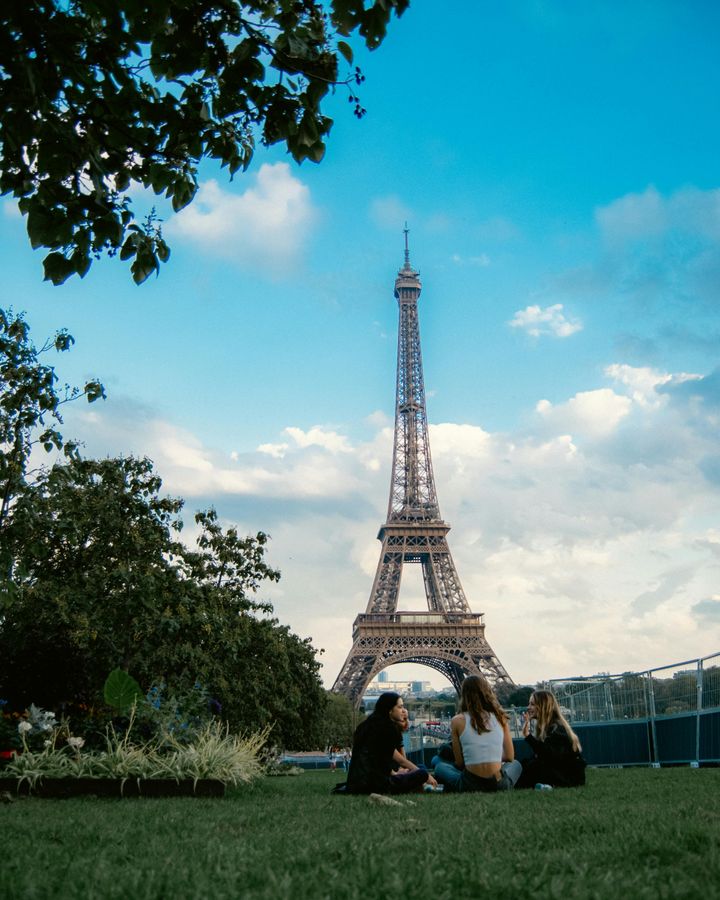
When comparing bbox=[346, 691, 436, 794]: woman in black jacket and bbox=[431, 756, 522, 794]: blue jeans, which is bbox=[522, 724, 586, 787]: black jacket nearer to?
bbox=[431, 756, 522, 794]: blue jeans

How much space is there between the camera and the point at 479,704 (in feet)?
30.8

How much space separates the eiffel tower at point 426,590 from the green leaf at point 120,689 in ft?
164

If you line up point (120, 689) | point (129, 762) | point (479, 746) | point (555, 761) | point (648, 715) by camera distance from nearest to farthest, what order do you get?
point (129, 762), point (479, 746), point (555, 761), point (120, 689), point (648, 715)

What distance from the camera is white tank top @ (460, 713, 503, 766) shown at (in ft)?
30.2

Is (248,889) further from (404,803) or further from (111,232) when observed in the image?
(404,803)

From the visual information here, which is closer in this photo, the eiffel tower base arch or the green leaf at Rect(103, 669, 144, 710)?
the green leaf at Rect(103, 669, 144, 710)

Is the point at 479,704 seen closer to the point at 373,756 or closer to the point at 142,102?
the point at 373,756

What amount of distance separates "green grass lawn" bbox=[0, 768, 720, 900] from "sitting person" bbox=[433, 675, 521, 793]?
7.15 ft

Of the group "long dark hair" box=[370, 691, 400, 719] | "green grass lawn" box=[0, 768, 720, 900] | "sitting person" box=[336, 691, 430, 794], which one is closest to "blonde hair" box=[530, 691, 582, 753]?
"sitting person" box=[336, 691, 430, 794]

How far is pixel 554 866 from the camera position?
147 inches

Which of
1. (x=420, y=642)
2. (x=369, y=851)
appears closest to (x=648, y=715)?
(x=369, y=851)

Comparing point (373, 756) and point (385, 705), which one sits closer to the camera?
point (373, 756)

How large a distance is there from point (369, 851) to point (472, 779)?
5468 mm

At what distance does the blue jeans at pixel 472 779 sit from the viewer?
9.24 m
